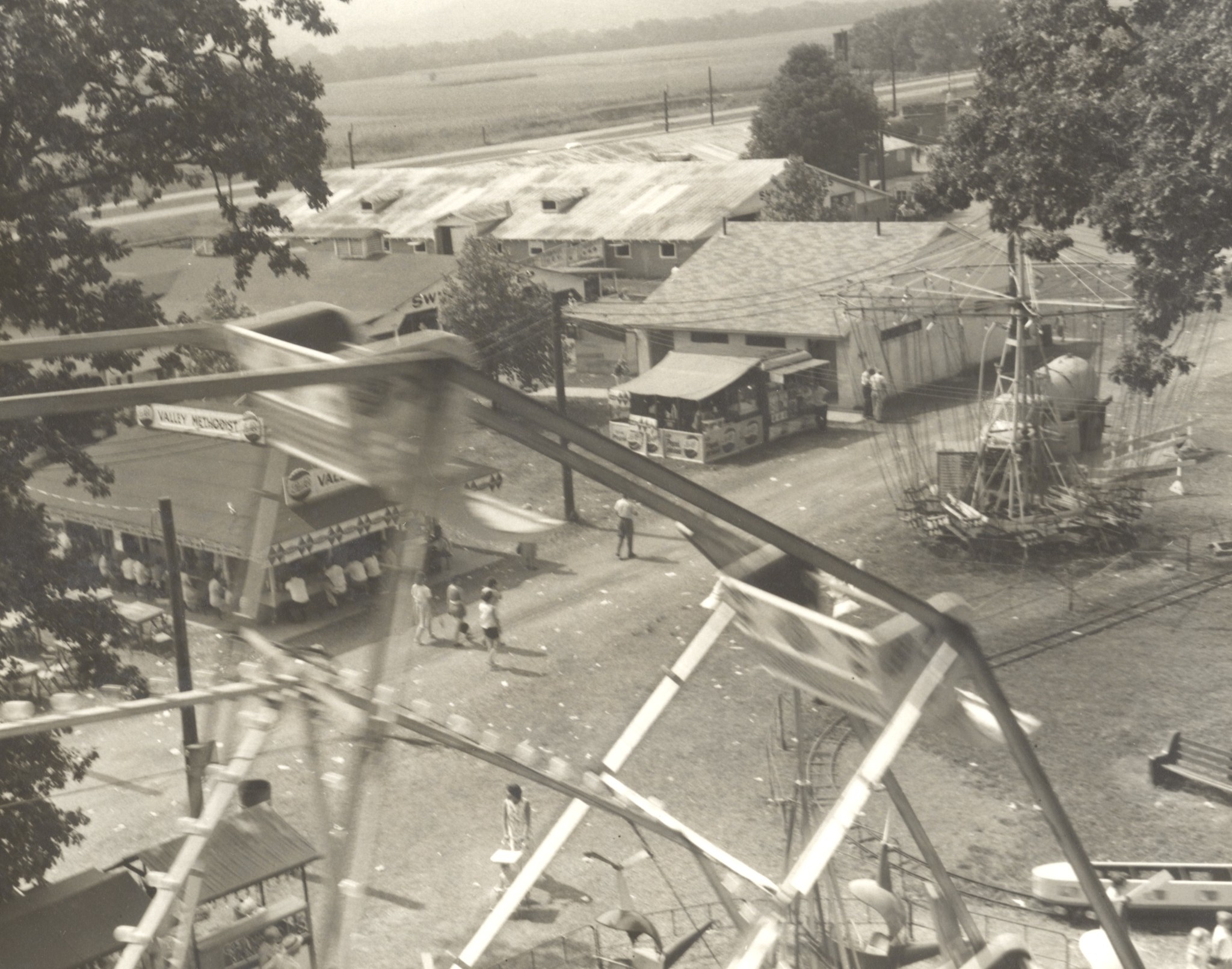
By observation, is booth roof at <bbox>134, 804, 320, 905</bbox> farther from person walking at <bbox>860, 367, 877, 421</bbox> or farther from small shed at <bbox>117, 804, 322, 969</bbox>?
person walking at <bbox>860, 367, 877, 421</bbox>

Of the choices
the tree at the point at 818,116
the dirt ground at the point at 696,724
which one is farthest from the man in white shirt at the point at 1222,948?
the tree at the point at 818,116

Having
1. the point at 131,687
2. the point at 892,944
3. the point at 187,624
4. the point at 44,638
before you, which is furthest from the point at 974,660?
the point at 44,638

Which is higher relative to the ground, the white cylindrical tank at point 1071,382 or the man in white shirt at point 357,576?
the man in white shirt at point 357,576

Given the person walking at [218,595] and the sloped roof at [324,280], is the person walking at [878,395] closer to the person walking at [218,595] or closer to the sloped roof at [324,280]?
the sloped roof at [324,280]

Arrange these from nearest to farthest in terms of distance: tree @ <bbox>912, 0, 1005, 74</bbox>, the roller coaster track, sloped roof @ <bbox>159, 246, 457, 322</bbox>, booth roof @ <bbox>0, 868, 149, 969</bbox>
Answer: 1. booth roof @ <bbox>0, 868, 149, 969</bbox>
2. sloped roof @ <bbox>159, 246, 457, 322</bbox>
3. the roller coaster track
4. tree @ <bbox>912, 0, 1005, 74</bbox>

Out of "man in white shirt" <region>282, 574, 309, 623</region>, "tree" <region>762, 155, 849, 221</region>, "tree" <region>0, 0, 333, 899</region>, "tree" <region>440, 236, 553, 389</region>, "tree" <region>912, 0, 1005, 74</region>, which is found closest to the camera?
"man in white shirt" <region>282, 574, 309, 623</region>

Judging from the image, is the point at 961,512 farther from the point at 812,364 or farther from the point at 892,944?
the point at 892,944

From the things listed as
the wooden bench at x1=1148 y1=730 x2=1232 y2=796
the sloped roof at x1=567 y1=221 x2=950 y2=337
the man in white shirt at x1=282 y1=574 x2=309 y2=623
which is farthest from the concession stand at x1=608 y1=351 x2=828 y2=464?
the man in white shirt at x1=282 y1=574 x2=309 y2=623
